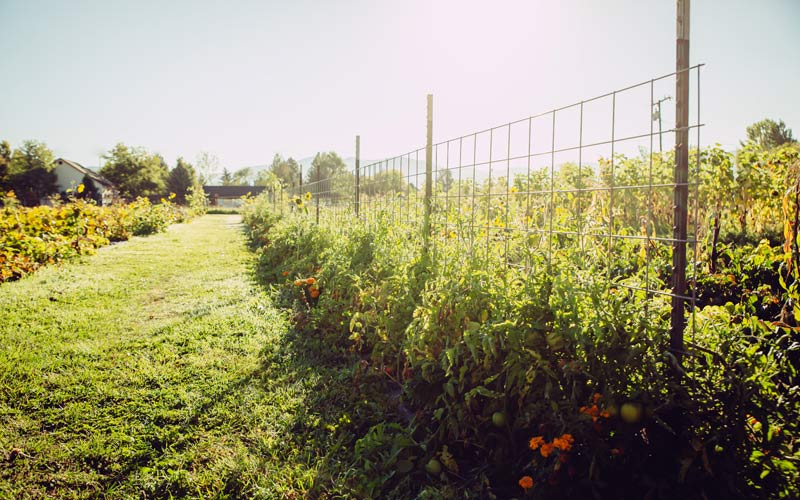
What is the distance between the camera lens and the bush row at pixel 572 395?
1.45 meters

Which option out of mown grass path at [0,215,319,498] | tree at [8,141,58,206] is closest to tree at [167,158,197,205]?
tree at [8,141,58,206]

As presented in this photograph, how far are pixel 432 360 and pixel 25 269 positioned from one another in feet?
19.5

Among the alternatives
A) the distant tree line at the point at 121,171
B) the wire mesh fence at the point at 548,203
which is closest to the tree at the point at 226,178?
the distant tree line at the point at 121,171

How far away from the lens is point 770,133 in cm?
4019

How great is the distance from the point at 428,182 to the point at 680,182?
2.06 metres

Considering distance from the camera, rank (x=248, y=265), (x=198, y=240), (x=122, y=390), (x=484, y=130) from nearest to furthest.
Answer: (x=122, y=390)
(x=484, y=130)
(x=248, y=265)
(x=198, y=240)

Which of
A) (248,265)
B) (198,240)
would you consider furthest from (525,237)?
(198,240)

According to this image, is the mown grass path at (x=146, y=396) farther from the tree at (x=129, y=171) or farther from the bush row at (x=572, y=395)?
the tree at (x=129, y=171)

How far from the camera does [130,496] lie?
5.88ft

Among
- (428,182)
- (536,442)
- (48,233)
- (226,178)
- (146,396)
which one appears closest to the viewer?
(536,442)

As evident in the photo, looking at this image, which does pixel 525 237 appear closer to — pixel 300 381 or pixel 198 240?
pixel 300 381

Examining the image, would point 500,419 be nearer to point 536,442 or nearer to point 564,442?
point 536,442

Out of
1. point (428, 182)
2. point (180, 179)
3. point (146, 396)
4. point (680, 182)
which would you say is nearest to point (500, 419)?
point (680, 182)

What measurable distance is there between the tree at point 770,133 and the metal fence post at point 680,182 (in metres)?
47.9
